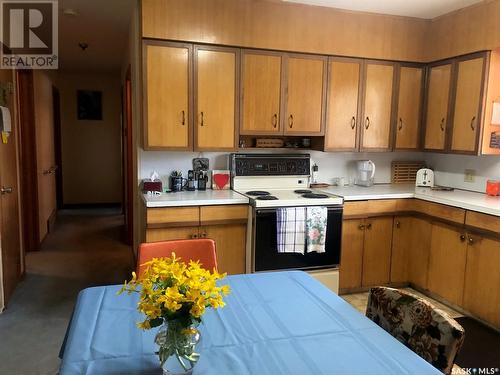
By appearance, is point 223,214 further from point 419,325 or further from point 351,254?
point 419,325

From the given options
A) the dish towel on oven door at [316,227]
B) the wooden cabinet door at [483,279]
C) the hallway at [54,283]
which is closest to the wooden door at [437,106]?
the wooden cabinet door at [483,279]

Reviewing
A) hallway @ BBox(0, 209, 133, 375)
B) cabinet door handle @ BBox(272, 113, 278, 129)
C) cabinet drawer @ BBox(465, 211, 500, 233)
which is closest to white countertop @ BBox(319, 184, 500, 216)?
cabinet drawer @ BBox(465, 211, 500, 233)

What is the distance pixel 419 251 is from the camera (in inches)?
141

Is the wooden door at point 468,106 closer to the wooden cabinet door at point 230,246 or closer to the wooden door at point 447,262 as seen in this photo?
the wooden door at point 447,262

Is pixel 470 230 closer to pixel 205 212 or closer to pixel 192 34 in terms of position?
pixel 205 212

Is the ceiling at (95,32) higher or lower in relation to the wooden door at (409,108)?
Answer: higher

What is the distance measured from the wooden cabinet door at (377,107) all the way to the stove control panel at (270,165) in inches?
23.2

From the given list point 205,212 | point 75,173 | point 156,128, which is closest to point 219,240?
point 205,212

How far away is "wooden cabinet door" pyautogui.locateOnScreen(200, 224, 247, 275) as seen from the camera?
3195 millimetres

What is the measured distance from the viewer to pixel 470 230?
10.0 ft

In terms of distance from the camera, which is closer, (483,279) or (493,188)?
(483,279)

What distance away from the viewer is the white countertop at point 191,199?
3.00 metres

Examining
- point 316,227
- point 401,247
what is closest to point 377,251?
point 401,247

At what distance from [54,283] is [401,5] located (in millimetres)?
3953
